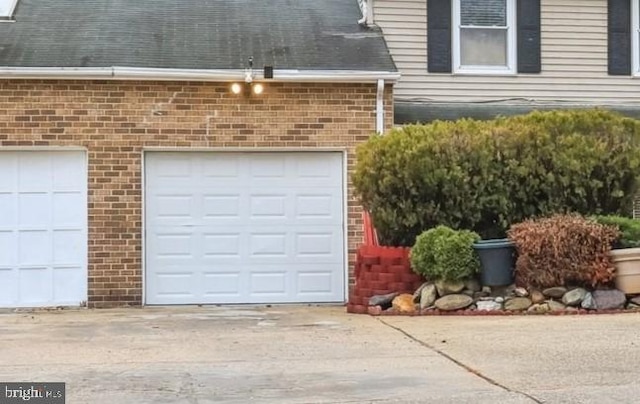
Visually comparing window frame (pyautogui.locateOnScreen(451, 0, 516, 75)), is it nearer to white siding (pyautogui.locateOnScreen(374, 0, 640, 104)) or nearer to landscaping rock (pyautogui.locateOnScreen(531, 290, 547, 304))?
white siding (pyautogui.locateOnScreen(374, 0, 640, 104))

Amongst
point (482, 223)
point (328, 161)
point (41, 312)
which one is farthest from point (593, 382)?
point (41, 312)

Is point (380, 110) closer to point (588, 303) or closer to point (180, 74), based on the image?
point (180, 74)

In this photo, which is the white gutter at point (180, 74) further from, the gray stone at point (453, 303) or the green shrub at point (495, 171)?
the gray stone at point (453, 303)

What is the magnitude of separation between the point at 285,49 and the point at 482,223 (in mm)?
4066

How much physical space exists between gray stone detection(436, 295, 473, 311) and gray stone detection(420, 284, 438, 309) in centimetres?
10

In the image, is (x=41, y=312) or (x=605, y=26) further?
(x=605, y=26)

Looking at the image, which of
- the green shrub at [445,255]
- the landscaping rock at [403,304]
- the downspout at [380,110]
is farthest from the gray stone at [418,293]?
the downspout at [380,110]

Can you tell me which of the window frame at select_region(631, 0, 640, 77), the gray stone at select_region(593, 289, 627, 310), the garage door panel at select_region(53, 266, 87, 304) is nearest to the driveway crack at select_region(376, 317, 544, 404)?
the gray stone at select_region(593, 289, 627, 310)

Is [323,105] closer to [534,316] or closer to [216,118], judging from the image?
[216,118]

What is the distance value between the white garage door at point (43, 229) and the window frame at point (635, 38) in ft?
29.1

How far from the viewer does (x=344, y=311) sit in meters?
10.7

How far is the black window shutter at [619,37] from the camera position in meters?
13.6

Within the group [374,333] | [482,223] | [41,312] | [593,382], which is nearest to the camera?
[593,382]

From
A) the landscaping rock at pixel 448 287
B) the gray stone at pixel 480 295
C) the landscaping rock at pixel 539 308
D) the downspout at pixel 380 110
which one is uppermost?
the downspout at pixel 380 110
